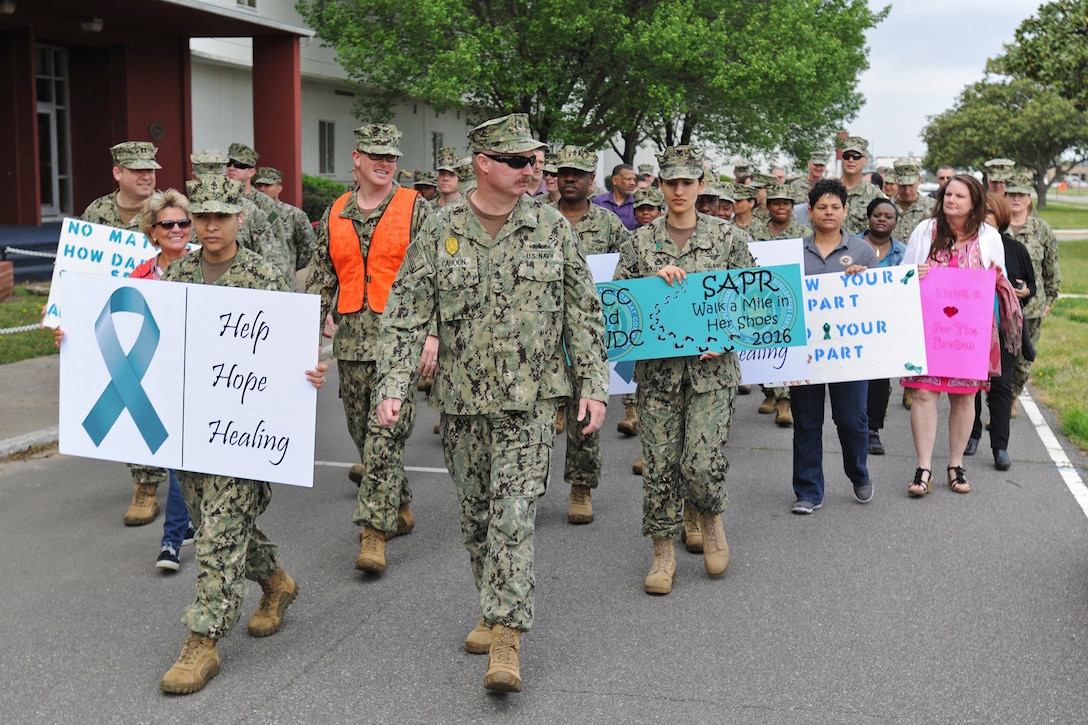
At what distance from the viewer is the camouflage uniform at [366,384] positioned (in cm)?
665

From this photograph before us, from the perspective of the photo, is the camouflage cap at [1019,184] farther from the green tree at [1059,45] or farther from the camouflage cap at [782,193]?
the green tree at [1059,45]

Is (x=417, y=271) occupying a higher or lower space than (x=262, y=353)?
higher

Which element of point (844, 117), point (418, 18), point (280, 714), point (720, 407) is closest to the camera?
point (280, 714)

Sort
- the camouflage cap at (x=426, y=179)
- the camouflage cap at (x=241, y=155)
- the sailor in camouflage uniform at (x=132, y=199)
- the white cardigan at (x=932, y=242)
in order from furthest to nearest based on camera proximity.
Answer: the camouflage cap at (x=426, y=179) → the camouflage cap at (x=241, y=155) → the white cardigan at (x=932, y=242) → the sailor in camouflage uniform at (x=132, y=199)

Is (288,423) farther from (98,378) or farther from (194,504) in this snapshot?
(98,378)

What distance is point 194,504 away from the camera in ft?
17.5

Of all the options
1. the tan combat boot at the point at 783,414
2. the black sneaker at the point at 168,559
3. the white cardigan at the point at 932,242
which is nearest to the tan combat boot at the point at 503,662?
the black sneaker at the point at 168,559

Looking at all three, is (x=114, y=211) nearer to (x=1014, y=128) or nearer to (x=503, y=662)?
(x=503, y=662)

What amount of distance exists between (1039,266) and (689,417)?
518 centimetres

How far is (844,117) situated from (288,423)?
44366 mm

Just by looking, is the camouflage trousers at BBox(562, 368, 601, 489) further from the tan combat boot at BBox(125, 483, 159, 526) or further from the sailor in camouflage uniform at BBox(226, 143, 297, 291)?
the tan combat boot at BBox(125, 483, 159, 526)

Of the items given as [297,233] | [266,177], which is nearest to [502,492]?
[297,233]

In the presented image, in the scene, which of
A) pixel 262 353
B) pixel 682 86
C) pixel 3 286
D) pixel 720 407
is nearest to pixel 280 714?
pixel 262 353

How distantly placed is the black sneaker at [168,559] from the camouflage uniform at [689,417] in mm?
2393
